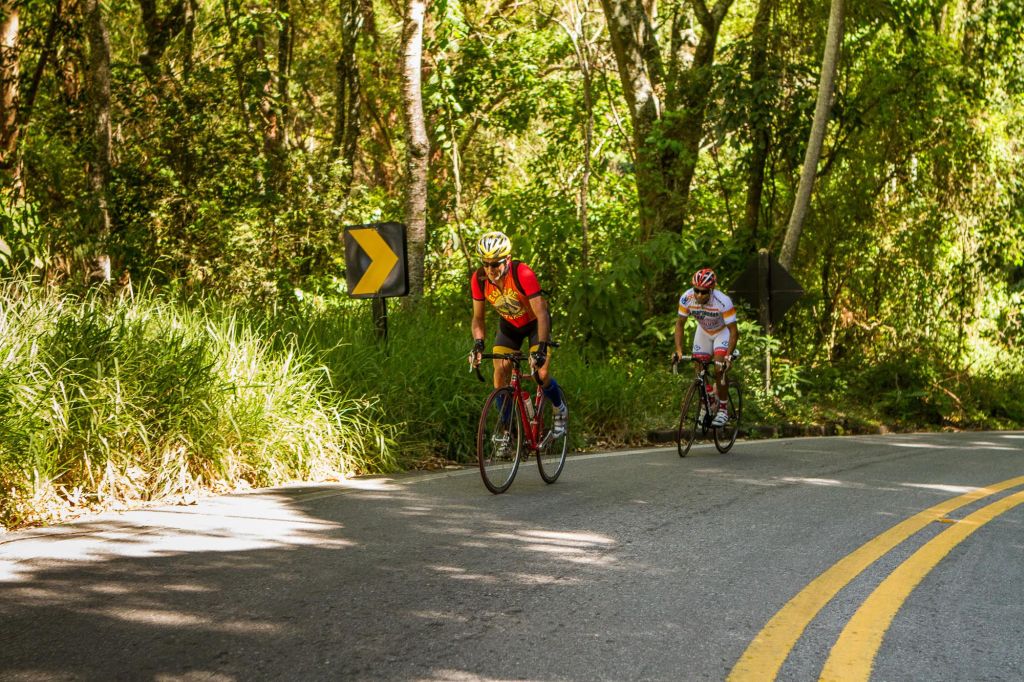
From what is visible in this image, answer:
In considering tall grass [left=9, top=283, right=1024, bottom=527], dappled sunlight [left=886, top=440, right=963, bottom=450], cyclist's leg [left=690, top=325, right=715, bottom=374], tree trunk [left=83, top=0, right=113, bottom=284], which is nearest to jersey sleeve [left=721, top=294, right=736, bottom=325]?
cyclist's leg [left=690, top=325, right=715, bottom=374]

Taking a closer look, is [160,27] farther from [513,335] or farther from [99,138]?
[513,335]

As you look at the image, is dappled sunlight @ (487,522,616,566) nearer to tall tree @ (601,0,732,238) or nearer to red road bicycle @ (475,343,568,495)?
red road bicycle @ (475,343,568,495)

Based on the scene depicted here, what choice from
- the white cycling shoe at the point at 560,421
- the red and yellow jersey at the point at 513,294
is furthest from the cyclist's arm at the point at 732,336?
the red and yellow jersey at the point at 513,294

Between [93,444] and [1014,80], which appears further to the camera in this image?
[1014,80]

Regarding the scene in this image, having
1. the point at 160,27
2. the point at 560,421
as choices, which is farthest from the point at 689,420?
the point at 160,27

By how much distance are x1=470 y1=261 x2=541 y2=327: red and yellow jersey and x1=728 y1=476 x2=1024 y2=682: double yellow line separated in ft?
11.3

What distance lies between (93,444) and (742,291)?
12663 millimetres

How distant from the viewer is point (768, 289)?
17922mm

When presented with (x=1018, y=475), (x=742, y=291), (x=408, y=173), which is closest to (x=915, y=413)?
(x=742, y=291)

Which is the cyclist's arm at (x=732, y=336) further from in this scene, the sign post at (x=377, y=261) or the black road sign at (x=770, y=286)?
the black road sign at (x=770, y=286)

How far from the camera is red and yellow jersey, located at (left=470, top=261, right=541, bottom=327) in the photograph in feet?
Result: 29.4

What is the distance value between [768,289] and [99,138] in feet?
35.5

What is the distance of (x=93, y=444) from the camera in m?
7.71

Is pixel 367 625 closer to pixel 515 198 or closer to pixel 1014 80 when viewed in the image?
pixel 515 198
